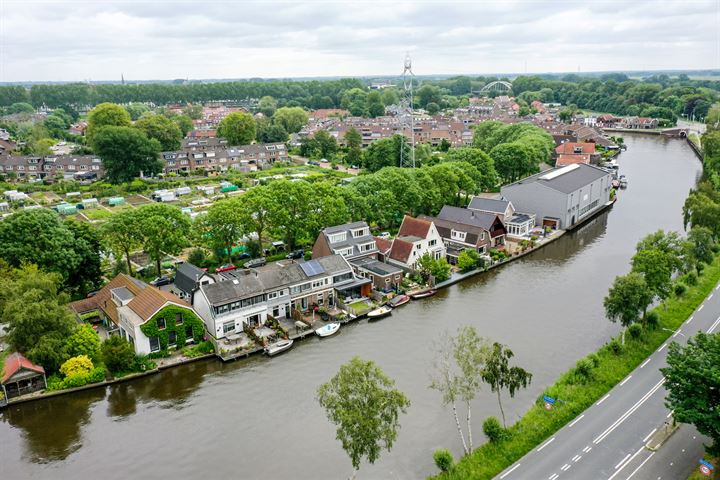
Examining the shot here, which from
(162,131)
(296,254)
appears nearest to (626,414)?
(296,254)

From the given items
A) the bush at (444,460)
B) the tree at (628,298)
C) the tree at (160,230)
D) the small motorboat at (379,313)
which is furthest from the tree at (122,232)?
the tree at (628,298)

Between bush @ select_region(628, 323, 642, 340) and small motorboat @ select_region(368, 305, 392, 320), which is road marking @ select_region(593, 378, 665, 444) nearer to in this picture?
bush @ select_region(628, 323, 642, 340)

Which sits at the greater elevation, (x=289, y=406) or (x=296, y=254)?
(x=296, y=254)

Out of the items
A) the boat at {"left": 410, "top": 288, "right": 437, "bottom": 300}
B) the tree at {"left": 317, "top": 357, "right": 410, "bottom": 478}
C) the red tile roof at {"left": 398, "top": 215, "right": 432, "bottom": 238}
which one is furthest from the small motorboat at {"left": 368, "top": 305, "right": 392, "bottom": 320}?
the tree at {"left": 317, "top": 357, "right": 410, "bottom": 478}

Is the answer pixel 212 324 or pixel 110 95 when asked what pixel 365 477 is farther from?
pixel 110 95

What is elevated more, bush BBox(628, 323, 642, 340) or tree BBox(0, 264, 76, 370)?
tree BBox(0, 264, 76, 370)

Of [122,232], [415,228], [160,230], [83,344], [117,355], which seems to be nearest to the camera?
[117,355]

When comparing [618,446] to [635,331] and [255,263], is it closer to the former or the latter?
[635,331]
